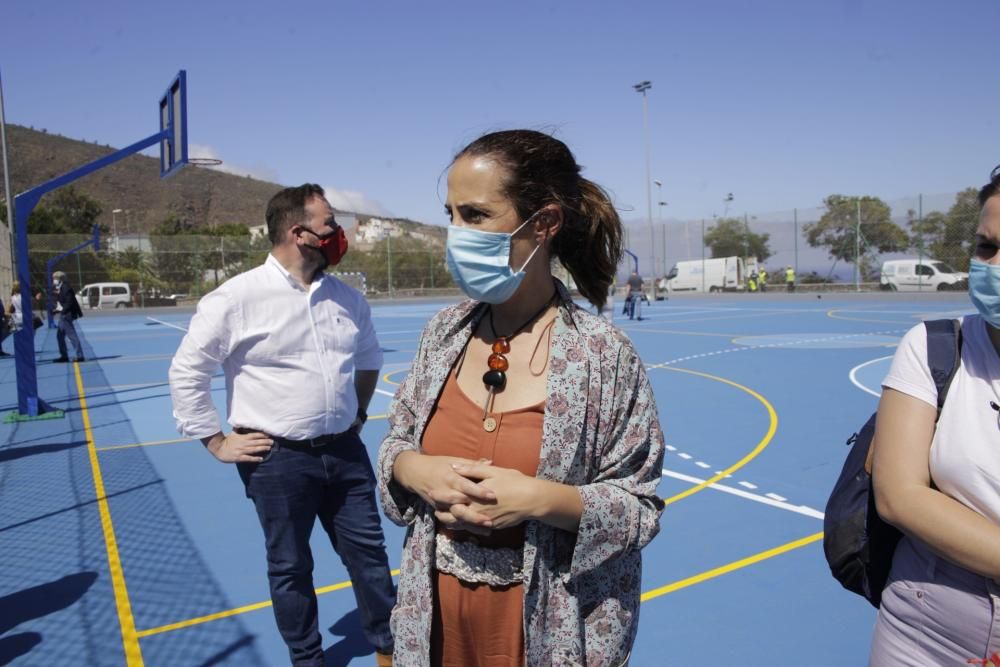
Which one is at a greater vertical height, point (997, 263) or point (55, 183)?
point (55, 183)

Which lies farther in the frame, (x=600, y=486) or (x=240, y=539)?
(x=240, y=539)

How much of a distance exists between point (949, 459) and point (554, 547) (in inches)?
38.8

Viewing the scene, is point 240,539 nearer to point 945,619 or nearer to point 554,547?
point 554,547

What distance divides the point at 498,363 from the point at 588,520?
462 mm

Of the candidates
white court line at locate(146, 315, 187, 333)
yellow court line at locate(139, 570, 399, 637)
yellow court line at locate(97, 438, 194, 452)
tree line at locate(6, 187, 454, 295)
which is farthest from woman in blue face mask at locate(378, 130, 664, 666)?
tree line at locate(6, 187, 454, 295)

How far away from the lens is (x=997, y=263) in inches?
69.1

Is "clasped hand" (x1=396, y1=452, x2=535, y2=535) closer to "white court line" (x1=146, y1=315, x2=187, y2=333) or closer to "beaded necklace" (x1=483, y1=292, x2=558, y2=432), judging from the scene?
"beaded necklace" (x1=483, y1=292, x2=558, y2=432)

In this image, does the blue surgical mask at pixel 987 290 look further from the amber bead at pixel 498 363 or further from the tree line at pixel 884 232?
the tree line at pixel 884 232

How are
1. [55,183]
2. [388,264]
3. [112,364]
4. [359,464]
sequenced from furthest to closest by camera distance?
[388,264] < [112,364] < [55,183] < [359,464]

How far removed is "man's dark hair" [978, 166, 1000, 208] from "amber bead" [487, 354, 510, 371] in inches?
51.0

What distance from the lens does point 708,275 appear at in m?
44.2

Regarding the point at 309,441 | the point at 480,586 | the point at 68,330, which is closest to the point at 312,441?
the point at 309,441

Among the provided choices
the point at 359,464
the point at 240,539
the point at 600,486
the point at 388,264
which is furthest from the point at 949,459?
the point at 388,264

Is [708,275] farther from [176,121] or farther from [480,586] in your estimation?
[480,586]
